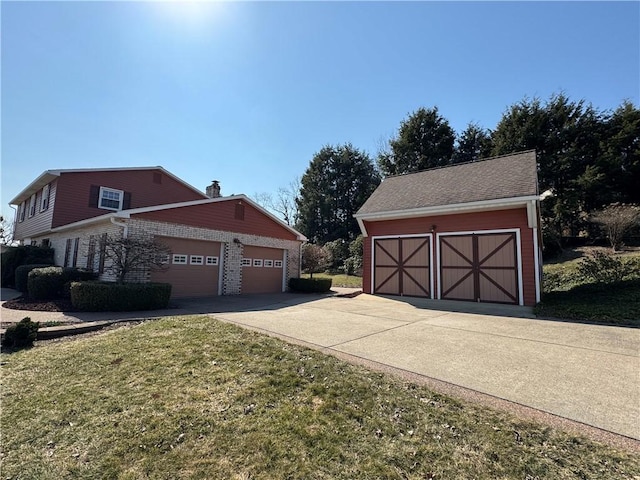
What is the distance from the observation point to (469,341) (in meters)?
5.68

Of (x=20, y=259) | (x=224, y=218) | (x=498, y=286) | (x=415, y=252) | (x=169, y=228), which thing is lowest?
(x=498, y=286)

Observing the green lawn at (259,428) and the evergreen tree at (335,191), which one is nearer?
the green lawn at (259,428)

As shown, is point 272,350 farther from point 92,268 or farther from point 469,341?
point 92,268

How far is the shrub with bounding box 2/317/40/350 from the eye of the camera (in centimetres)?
550

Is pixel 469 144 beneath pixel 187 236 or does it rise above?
above

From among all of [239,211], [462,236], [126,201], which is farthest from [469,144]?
[126,201]

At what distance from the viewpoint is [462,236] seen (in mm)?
11625

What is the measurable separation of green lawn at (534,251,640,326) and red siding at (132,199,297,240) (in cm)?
1164

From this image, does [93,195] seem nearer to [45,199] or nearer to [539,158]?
[45,199]

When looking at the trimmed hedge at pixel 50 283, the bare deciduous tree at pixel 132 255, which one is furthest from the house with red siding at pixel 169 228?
the trimmed hedge at pixel 50 283

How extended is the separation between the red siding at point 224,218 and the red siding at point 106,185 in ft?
23.3

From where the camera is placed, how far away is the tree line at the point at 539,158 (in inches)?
731

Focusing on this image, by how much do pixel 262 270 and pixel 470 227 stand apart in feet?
31.6

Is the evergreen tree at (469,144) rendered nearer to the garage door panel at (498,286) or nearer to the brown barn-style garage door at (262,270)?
the garage door panel at (498,286)
